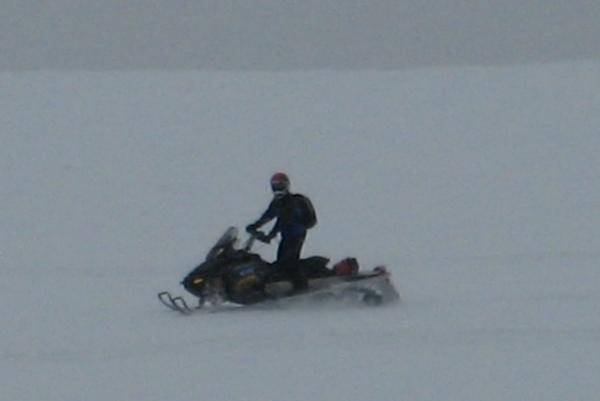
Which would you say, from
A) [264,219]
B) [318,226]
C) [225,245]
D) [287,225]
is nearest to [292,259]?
[287,225]

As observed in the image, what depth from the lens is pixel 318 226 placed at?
20.5m

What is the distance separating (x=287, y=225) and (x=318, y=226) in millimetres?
6838

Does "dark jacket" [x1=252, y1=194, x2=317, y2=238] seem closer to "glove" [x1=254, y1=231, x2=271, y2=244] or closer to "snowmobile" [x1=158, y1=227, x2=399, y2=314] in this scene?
"glove" [x1=254, y1=231, x2=271, y2=244]

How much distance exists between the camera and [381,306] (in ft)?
44.1

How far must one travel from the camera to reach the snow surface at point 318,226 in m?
10.5

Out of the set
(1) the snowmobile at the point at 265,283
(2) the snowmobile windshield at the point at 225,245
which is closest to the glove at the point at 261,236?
(1) the snowmobile at the point at 265,283

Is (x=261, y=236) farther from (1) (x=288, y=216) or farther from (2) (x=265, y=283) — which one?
(2) (x=265, y=283)

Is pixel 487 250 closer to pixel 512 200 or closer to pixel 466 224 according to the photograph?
pixel 466 224

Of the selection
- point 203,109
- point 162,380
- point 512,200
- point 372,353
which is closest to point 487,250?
point 512,200

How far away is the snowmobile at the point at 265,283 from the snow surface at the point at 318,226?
29 centimetres

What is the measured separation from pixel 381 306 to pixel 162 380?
356 cm

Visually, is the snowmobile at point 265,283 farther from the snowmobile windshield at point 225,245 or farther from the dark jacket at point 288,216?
the dark jacket at point 288,216

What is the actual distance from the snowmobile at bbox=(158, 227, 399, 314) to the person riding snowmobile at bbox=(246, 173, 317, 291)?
0.06 meters

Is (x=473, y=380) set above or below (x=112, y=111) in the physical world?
below
